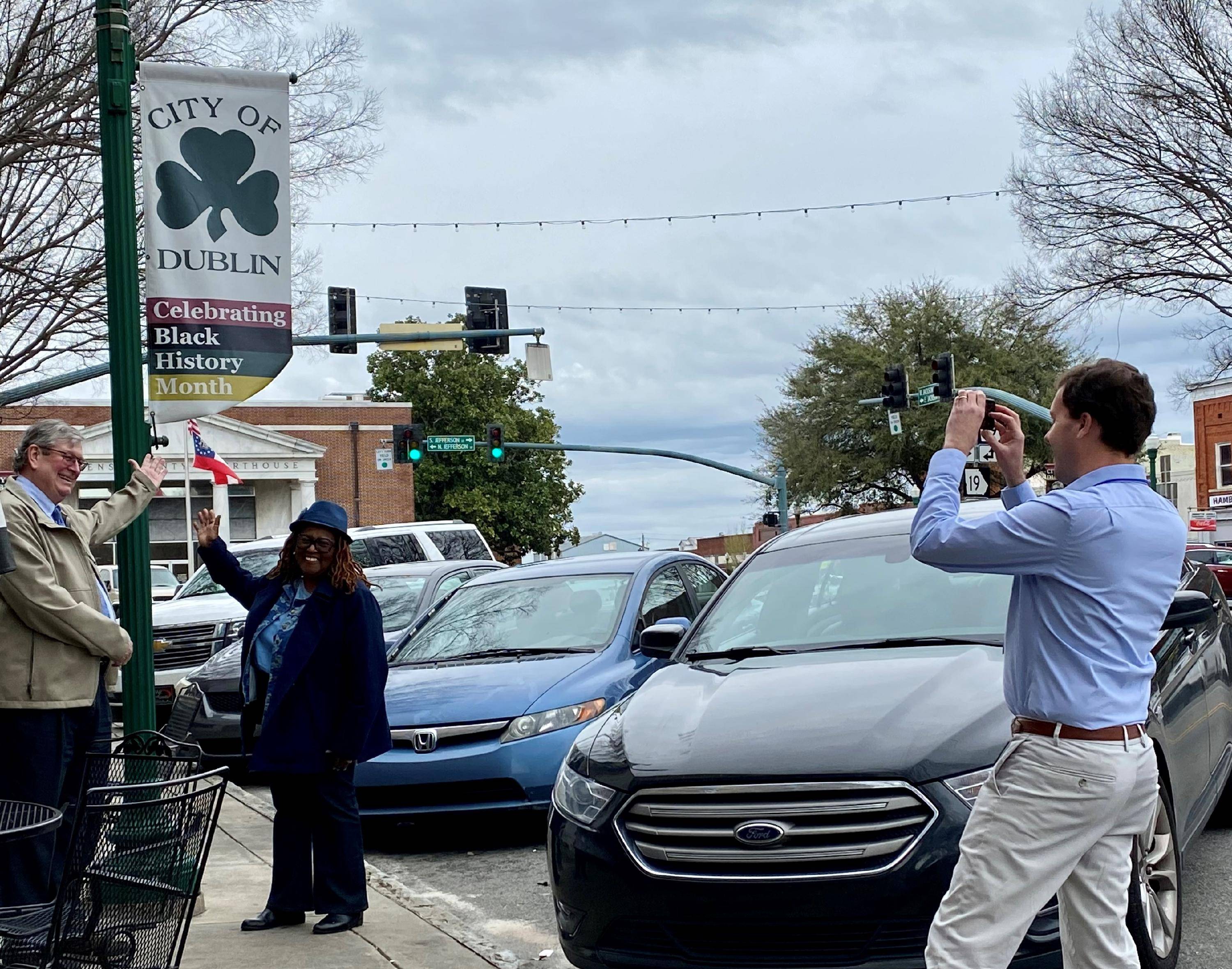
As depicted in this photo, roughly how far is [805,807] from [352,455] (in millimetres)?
57461

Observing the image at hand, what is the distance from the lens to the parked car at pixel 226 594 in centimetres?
1367

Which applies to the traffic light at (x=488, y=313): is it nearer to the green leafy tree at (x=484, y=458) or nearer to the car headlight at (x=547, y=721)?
the car headlight at (x=547, y=721)

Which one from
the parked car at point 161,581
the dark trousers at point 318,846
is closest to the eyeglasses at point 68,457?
the dark trousers at point 318,846

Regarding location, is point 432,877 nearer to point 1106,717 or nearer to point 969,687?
point 969,687

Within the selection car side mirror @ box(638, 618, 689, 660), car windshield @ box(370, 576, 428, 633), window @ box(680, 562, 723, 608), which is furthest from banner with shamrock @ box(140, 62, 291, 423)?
car windshield @ box(370, 576, 428, 633)

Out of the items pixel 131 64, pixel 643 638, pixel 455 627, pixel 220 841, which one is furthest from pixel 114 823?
pixel 455 627

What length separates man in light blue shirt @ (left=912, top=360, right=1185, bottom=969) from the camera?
336 centimetres

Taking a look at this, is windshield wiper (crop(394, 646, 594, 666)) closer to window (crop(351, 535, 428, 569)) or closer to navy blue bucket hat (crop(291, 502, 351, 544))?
navy blue bucket hat (crop(291, 502, 351, 544))

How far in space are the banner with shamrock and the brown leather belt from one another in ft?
13.3

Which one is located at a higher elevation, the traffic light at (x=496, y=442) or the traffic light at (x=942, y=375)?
the traffic light at (x=942, y=375)

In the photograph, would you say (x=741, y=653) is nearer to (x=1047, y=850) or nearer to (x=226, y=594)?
(x=1047, y=850)

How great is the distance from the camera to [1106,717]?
11.1ft

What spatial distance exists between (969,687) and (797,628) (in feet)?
3.81

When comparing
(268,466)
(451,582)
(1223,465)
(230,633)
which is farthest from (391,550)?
(1223,465)
